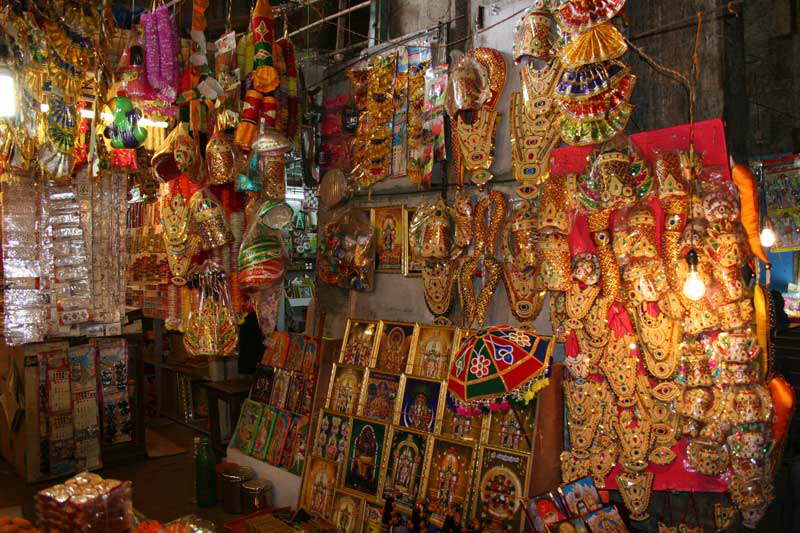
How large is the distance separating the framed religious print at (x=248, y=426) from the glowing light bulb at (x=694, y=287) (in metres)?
2.80

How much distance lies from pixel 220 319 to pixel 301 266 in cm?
246

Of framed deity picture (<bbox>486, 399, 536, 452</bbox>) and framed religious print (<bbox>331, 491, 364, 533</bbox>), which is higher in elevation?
framed deity picture (<bbox>486, 399, 536, 452</bbox>)

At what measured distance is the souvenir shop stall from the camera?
7.59 ft

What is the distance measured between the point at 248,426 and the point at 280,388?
0.42 meters

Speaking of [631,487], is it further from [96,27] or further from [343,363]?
[96,27]

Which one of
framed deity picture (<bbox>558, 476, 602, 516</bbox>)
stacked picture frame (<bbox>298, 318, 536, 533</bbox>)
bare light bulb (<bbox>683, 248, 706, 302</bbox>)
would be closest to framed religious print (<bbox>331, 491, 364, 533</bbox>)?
stacked picture frame (<bbox>298, 318, 536, 533</bbox>)

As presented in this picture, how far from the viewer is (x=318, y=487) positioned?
11.0 feet

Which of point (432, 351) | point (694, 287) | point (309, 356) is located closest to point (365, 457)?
point (432, 351)

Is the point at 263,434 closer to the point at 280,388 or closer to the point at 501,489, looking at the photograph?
the point at 280,388

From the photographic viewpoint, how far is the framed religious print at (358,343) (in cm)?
334

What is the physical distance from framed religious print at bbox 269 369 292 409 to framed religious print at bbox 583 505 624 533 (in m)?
2.13

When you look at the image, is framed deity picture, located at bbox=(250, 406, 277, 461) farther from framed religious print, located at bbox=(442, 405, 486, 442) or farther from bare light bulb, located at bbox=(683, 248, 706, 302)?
bare light bulb, located at bbox=(683, 248, 706, 302)

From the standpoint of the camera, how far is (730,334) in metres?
2.23

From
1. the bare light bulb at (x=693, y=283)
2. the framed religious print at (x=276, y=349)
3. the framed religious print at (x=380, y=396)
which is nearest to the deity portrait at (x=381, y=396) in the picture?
the framed religious print at (x=380, y=396)
